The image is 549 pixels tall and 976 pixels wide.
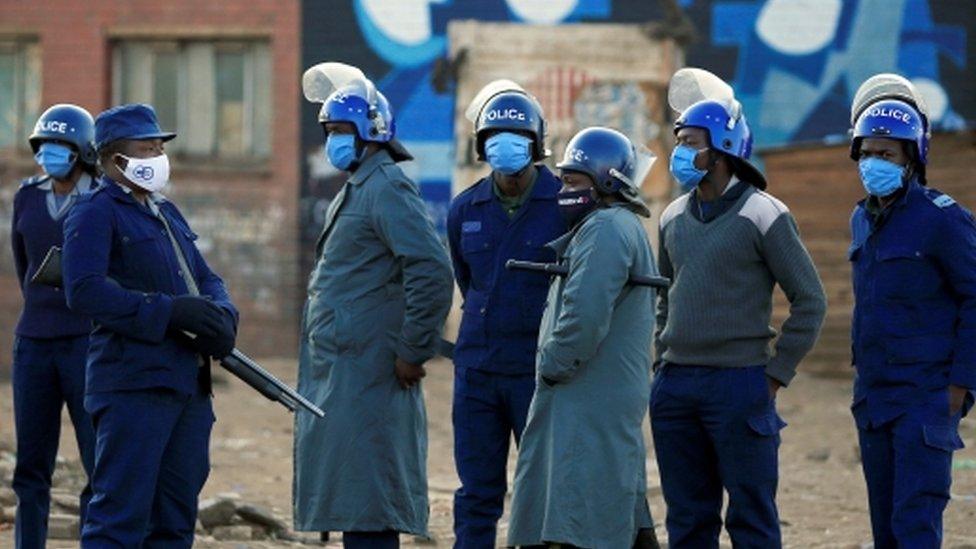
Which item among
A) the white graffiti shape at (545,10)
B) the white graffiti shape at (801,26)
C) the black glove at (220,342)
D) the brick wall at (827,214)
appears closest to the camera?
the black glove at (220,342)

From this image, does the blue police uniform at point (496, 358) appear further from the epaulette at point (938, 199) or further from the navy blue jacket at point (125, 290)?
the epaulette at point (938, 199)

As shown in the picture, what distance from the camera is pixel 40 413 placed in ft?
26.7

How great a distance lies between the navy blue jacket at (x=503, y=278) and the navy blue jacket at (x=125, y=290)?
3.84 feet

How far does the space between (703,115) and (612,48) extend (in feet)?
41.3

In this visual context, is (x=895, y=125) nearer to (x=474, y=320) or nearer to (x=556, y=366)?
(x=556, y=366)

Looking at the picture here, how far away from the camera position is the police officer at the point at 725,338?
728 centimetres

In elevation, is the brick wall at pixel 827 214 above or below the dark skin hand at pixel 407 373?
above

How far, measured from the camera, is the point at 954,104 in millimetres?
19688

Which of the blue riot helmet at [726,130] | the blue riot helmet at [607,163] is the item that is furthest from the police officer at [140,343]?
the blue riot helmet at [726,130]

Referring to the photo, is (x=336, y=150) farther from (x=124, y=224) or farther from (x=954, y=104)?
(x=954, y=104)

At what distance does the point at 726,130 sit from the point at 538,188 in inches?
33.8

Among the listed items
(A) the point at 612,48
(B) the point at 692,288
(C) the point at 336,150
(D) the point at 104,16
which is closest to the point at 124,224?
(C) the point at 336,150

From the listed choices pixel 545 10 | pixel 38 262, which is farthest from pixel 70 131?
pixel 545 10

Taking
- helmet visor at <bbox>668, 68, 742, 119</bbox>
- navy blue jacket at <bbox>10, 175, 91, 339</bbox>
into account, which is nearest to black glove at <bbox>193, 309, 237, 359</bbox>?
navy blue jacket at <bbox>10, 175, 91, 339</bbox>
